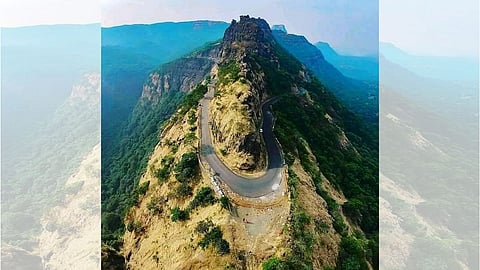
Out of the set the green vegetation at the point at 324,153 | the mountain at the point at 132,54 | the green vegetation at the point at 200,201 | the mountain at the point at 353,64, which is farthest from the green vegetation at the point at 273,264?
the mountain at the point at 353,64

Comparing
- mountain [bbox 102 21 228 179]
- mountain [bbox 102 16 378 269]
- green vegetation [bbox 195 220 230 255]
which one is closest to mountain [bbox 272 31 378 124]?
mountain [bbox 102 16 378 269]

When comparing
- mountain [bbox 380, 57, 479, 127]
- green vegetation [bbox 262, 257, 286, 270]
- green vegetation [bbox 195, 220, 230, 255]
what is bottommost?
green vegetation [bbox 262, 257, 286, 270]

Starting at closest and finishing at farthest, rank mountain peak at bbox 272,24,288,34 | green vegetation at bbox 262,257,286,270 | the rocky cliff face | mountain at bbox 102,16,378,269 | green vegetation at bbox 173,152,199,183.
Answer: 1. green vegetation at bbox 262,257,286,270
2. mountain at bbox 102,16,378,269
3. green vegetation at bbox 173,152,199,183
4. mountain peak at bbox 272,24,288,34
5. the rocky cliff face

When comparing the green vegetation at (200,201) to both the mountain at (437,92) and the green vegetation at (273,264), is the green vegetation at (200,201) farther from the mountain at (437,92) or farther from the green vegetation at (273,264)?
the mountain at (437,92)

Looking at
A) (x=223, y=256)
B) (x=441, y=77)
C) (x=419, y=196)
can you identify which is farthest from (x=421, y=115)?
(x=223, y=256)

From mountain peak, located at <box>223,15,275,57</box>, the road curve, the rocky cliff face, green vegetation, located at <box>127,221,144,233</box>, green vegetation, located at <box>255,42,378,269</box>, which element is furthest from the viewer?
the rocky cliff face

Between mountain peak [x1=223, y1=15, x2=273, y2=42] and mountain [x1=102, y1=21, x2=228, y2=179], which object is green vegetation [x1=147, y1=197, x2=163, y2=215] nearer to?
mountain [x1=102, y1=21, x2=228, y2=179]

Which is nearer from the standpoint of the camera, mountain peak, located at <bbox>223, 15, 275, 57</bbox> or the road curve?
the road curve

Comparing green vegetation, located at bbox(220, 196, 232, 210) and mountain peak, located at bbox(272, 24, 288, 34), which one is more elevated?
mountain peak, located at bbox(272, 24, 288, 34)
